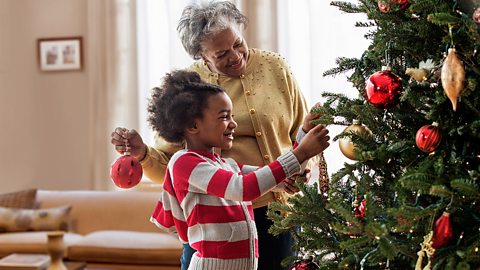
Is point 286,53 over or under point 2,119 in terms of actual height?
over

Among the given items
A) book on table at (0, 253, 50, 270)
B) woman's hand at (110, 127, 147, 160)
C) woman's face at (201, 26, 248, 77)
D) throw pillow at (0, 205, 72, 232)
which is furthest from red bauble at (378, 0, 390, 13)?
throw pillow at (0, 205, 72, 232)

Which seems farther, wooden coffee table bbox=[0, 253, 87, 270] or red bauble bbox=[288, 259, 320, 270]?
wooden coffee table bbox=[0, 253, 87, 270]

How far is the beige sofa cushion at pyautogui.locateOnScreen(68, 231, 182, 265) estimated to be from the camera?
389 centimetres

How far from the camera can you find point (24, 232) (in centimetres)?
434

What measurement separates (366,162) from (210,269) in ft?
1.65

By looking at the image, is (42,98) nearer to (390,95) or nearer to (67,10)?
(67,10)

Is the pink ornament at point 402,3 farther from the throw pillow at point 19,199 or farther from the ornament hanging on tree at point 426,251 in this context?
the throw pillow at point 19,199

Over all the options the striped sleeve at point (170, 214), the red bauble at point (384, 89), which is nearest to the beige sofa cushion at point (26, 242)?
the striped sleeve at point (170, 214)

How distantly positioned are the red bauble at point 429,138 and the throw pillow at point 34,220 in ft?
12.0

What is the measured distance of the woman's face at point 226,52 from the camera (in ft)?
5.65

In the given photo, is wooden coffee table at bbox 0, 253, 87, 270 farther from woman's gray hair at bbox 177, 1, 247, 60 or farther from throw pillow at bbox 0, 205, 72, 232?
woman's gray hair at bbox 177, 1, 247, 60

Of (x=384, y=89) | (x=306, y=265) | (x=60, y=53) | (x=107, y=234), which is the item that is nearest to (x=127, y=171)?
(x=306, y=265)

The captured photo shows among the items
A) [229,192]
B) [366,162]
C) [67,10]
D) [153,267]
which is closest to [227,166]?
[229,192]

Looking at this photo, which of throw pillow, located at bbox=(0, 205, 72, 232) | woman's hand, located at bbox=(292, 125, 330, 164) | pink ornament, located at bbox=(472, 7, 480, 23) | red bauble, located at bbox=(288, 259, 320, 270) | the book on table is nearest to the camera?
pink ornament, located at bbox=(472, 7, 480, 23)
